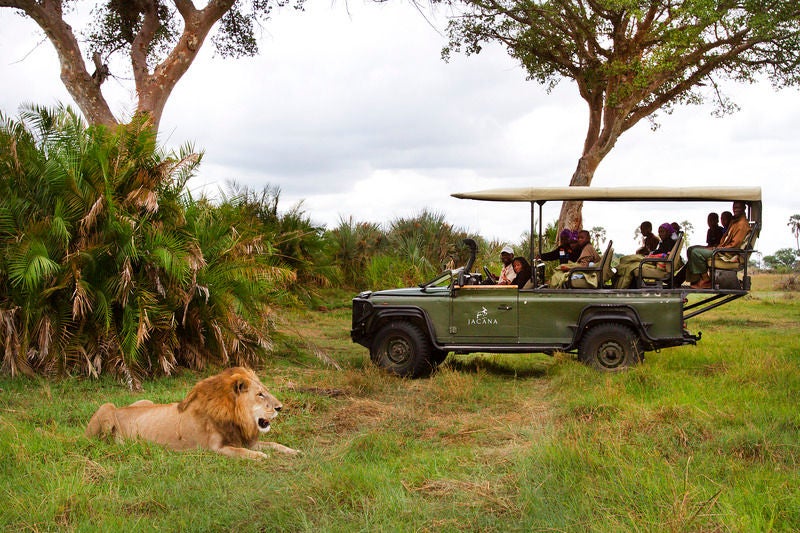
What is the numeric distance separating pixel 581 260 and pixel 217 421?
583cm

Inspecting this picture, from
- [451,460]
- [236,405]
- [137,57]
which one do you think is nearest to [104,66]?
[137,57]

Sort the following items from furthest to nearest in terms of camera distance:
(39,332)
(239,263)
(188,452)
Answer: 1. (239,263)
2. (39,332)
3. (188,452)

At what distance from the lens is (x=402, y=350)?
1101 cm

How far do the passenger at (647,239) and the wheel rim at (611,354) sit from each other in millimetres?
1498

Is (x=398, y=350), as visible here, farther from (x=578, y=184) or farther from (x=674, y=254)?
(x=578, y=184)

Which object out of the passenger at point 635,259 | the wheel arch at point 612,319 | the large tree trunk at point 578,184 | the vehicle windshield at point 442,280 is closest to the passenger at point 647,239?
the passenger at point 635,259

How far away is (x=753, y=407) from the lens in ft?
25.3

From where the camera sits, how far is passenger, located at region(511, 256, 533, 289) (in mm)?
10984

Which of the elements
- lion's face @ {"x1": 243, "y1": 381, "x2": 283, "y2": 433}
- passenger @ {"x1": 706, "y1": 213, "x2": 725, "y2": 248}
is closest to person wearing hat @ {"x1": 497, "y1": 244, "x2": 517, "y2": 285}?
passenger @ {"x1": 706, "y1": 213, "x2": 725, "y2": 248}

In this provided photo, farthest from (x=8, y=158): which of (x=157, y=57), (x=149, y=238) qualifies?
(x=157, y=57)

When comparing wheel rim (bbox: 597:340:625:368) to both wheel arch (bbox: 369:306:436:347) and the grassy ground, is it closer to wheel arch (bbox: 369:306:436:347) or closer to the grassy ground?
the grassy ground

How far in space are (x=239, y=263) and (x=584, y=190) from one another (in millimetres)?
4763

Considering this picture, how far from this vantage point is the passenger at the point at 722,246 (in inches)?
401

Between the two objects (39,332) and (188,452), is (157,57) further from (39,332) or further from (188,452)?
(188,452)
